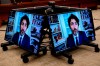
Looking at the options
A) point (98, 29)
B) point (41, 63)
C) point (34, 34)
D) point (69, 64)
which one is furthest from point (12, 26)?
point (98, 29)

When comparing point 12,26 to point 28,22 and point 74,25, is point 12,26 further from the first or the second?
point 74,25

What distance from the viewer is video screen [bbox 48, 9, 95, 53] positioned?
1.93 meters

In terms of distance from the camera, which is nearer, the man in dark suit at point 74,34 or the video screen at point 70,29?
the video screen at point 70,29

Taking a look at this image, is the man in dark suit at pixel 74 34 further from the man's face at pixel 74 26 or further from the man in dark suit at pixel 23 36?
the man in dark suit at pixel 23 36

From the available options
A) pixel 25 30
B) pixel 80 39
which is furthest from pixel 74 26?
pixel 25 30

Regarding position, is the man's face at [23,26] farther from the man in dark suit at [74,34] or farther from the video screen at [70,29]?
the man in dark suit at [74,34]

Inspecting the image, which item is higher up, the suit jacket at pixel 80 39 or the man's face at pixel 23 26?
the man's face at pixel 23 26

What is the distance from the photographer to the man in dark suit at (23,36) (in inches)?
82.5

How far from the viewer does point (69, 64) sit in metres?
1.91

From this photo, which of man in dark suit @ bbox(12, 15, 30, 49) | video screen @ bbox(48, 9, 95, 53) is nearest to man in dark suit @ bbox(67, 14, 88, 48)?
video screen @ bbox(48, 9, 95, 53)

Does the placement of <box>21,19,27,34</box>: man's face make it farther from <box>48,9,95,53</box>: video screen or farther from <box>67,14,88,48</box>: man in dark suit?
<box>67,14,88,48</box>: man in dark suit

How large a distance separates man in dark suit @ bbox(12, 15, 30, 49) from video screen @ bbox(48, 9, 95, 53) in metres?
0.37

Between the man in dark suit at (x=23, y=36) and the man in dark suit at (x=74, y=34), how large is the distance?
54 cm

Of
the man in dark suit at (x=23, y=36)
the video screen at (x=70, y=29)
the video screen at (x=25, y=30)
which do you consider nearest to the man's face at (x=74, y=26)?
the video screen at (x=70, y=29)
